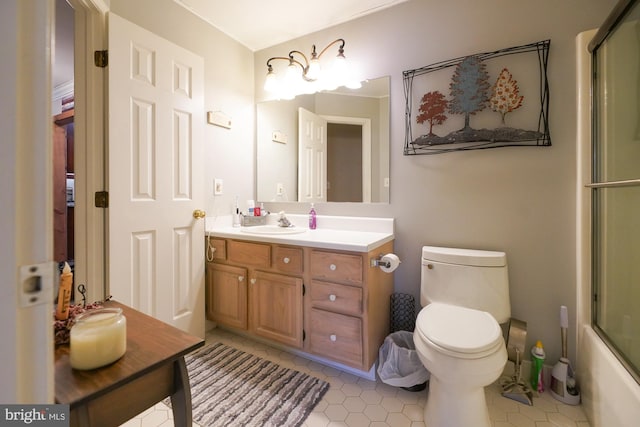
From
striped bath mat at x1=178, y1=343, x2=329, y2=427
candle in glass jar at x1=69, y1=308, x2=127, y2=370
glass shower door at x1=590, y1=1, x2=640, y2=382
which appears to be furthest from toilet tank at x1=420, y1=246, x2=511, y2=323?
candle in glass jar at x1=69, y1=308, x2=127, y2=370

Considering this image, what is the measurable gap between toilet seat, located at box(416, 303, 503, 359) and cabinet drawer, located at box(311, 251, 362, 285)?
39 centimetres

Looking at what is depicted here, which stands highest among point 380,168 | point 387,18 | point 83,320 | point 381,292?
point 387,18

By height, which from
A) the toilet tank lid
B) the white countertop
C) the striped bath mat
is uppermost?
the white countertop

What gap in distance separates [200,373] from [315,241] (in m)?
1.04

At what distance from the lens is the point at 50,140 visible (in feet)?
1.34

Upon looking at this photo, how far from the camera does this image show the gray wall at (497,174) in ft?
4.95

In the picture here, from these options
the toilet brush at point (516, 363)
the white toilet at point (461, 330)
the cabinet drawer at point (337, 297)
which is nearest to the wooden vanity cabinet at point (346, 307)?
the cabinet drawer at point (337, 297)

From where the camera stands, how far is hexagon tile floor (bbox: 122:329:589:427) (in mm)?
1330

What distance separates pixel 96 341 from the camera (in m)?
0.63

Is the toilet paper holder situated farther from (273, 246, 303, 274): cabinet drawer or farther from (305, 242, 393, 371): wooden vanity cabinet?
(273, 246, 303, 274): cabinet drawer

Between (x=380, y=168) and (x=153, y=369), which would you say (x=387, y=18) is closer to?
(x=380, y=168)

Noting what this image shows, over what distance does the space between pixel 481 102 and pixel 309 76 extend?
1183mm

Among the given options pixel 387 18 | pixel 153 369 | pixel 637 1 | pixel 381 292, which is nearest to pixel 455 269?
pixel 381 292

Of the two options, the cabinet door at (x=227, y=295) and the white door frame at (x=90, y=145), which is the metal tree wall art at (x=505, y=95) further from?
the white door frame at (x=90, y=145)
